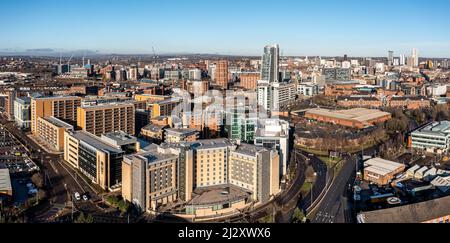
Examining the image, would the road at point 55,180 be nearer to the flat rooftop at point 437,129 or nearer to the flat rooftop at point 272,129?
the flat rooftop at point 272,129

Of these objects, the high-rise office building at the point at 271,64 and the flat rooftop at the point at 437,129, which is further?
the high-rise office building at the point at 271,64

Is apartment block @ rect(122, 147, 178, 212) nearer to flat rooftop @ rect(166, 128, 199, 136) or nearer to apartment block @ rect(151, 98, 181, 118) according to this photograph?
flat rooftop @ rect(166, 128, 199, 136)

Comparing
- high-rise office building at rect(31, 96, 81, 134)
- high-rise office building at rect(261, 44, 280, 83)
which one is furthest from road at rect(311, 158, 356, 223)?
high-rise office building at rect(261, 44, 280, 83)

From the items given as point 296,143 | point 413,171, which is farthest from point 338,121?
point 413,171

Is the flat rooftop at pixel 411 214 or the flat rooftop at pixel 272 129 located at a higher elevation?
the flat rooftop at pixel 272 129

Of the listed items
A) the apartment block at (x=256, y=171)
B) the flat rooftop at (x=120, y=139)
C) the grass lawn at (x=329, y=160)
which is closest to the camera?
the apartment block at (x=256, y=171)

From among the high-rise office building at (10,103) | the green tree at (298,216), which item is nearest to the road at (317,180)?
the green tree at (298,216)

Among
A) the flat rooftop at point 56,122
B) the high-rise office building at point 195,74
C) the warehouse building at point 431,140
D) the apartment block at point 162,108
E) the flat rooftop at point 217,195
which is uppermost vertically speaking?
the high-rise office building at point 195,74

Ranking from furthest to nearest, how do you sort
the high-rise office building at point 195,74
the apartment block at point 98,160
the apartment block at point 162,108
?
the high-rise office building at point 195,74 → the apartment block at point 162,108 → the apartment block at point 98,160
